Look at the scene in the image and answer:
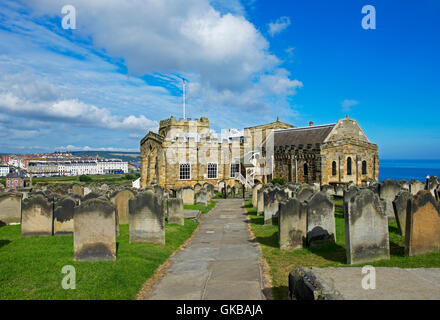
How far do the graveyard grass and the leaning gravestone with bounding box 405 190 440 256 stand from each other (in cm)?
24

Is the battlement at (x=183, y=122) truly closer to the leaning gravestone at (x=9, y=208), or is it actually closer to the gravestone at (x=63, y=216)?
the leaning gravestone at (x=9, y=208)

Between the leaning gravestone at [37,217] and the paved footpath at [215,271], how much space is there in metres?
5.46

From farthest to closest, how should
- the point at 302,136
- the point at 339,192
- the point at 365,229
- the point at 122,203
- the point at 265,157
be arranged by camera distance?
the point at 265,157
the point at 302,136
the point at 339,192
the point at 122,203
the point at 365,229

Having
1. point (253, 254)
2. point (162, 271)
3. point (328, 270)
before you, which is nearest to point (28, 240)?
point (162, 271)

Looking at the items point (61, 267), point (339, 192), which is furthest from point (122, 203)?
point (339, 192)

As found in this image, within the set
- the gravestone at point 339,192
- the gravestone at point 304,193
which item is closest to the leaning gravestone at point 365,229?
the gravestone at point 304,193

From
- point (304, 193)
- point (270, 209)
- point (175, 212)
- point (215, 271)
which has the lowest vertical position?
point (215, 271)

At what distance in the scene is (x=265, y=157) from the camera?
41250 mm

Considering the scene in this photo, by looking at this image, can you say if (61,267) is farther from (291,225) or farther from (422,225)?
(422,225)

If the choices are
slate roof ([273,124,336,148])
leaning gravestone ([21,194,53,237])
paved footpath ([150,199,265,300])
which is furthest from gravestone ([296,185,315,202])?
slate roof ([273,124,336,148])

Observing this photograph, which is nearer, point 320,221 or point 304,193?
point 320,221

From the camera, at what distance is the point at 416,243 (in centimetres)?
824

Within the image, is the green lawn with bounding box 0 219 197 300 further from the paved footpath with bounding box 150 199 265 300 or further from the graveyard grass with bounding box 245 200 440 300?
the graveyard grass with bounding box 245 200 440 300

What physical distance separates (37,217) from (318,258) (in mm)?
10105
